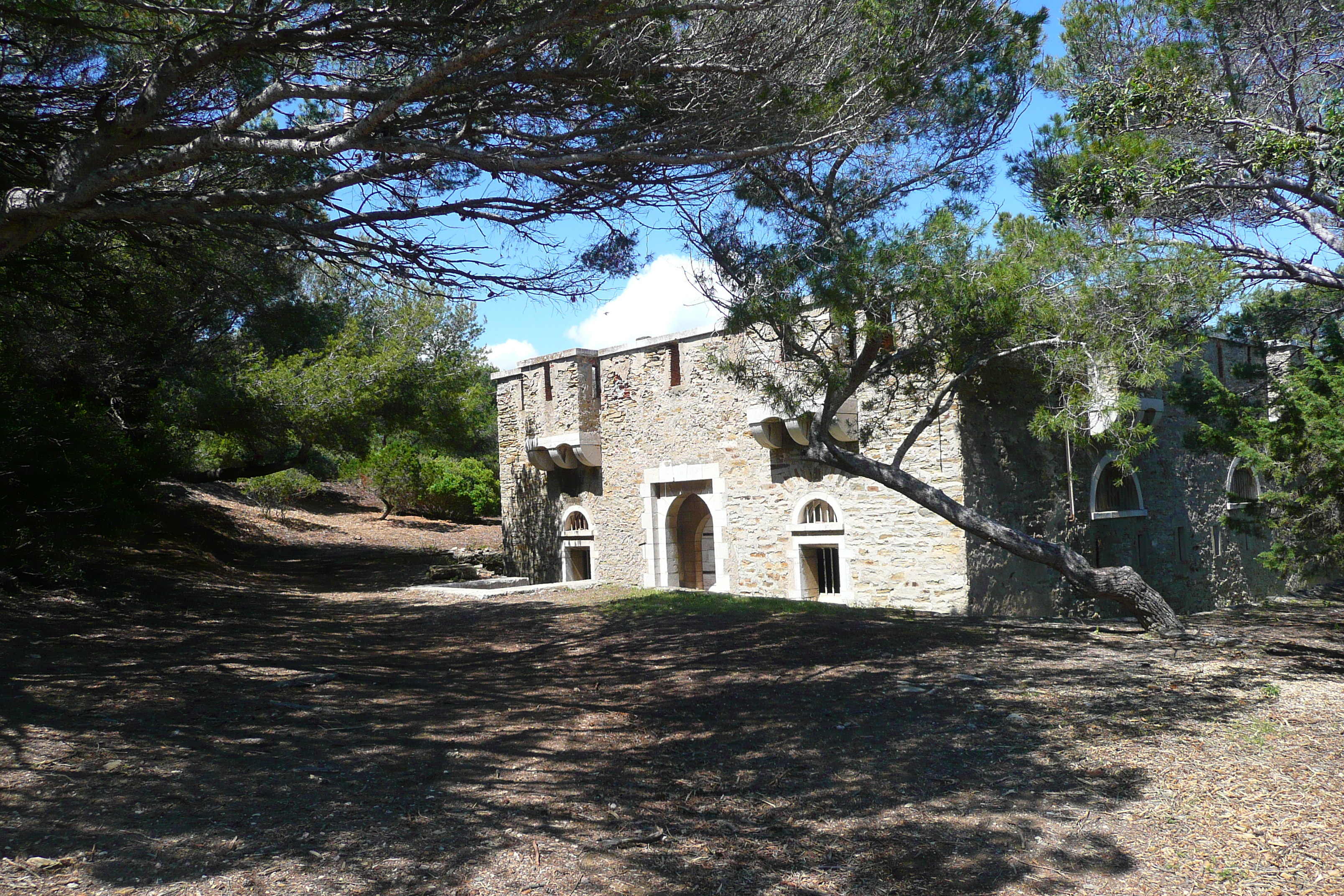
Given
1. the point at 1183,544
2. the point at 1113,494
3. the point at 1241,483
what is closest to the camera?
the point at 1113,494

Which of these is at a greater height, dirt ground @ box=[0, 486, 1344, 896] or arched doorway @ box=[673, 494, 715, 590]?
arched doorway @ box=[673, 494, 715, 590]

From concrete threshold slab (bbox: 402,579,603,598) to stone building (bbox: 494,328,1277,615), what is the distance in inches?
49.0

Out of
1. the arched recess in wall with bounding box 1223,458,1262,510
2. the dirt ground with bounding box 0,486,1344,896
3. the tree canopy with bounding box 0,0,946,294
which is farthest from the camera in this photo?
the arched recess in wall with bounding box 1223,458,1262,510

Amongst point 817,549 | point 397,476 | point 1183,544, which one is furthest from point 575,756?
point 397,476

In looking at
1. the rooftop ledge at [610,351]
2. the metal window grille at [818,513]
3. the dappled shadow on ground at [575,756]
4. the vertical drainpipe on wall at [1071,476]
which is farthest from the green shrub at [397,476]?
the vertical drainpipe on wall at [1071,476]

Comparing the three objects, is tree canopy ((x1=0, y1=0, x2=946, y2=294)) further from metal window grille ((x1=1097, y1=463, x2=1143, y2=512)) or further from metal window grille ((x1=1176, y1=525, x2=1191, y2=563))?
metal window grille ((x1=1176, y1=525, x2=1191, y2=563))

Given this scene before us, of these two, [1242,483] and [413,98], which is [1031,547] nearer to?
[413,98]

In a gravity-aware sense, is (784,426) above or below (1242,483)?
above

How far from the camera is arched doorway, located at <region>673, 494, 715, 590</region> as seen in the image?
13.4m

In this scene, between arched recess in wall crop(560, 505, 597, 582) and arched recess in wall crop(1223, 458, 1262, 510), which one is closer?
arched recess in wall crop(1223, 458, 1262, 510)

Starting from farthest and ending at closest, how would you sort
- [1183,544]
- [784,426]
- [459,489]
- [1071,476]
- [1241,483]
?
1. [459,489]
2. [1241,483]
3. [1183,544]
4. [784,426]
5. [1071,476]

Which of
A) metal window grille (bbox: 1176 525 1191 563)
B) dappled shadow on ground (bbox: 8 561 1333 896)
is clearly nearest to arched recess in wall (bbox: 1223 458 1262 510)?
metal window grille (bbox: 1176 525 1191 563)

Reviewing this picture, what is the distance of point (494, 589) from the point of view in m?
12.8

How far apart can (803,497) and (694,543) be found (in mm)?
2588
